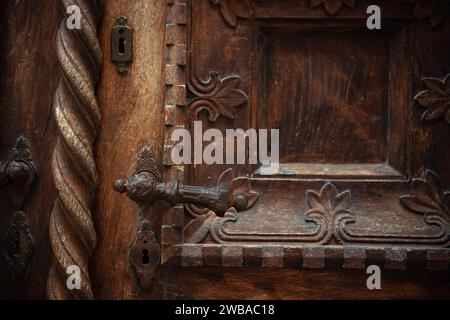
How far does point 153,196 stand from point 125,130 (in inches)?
5.4

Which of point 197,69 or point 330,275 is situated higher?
point 197,69

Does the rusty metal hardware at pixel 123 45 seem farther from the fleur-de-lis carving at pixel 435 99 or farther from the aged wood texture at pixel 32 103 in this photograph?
the fleur-de-lis carving at pixel 435 99

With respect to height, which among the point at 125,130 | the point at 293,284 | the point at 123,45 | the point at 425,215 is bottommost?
the point at 293,284

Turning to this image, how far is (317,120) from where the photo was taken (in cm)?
110

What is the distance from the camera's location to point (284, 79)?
43.5 inches

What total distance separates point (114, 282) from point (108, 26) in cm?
39

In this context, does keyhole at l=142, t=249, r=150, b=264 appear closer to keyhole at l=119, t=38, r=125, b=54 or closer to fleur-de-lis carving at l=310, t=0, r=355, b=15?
keyhole at l=119, t=38, r=125, b=54

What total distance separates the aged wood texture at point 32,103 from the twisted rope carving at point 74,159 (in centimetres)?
5

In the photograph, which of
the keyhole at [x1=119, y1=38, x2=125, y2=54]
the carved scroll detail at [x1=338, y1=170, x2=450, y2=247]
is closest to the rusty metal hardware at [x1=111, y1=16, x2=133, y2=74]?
the keyhole at [x1=119, y1=38, x2=125, y2=54]

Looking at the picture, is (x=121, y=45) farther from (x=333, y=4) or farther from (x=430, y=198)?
(x=430, y=198)

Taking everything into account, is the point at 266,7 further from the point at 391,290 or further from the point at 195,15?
the point at 391,290

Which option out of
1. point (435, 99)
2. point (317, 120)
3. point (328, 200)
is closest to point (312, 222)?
point (328, 200)
